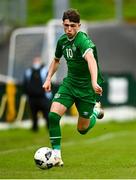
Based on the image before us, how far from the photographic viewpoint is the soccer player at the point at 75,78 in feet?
45.6

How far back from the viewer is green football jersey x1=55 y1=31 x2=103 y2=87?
14.0m

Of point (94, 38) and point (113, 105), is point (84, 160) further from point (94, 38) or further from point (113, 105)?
point (94, 38)

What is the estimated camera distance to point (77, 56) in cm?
1413

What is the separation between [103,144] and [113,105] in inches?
397

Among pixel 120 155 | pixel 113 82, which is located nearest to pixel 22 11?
pixel 113 82

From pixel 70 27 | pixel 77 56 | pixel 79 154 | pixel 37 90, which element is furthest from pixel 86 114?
pixel 37 90

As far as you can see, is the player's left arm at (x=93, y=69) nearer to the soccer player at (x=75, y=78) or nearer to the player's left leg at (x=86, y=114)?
the soccer player at (x=75, y=78)

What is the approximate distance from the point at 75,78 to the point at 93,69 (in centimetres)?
71

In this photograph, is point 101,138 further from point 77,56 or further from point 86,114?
point 77,56

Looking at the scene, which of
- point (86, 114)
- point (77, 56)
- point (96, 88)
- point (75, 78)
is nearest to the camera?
point (96, 88)

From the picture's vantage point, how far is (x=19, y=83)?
28.5m

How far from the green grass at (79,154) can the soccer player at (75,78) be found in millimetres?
713

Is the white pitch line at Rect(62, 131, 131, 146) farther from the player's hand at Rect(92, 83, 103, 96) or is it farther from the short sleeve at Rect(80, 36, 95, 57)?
the player's hand at Rect(92, 83, 103, 96)

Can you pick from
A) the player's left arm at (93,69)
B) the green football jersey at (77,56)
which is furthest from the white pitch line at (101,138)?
the player's left arm at (93,69)
